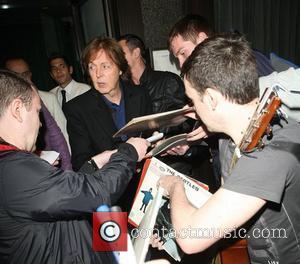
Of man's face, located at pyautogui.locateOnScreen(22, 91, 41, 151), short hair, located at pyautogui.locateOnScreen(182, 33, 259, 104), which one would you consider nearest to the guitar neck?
short hair, located at pyautogui.locateOnScreen(182, 33, 259, 104)

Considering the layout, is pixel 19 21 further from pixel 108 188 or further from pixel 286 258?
pixel 286 258

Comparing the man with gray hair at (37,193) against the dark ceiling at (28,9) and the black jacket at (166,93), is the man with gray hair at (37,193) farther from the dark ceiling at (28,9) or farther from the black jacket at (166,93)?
the dark ceiling at (28,9)

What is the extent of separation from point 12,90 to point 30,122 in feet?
0.52

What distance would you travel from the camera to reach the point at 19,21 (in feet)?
25.2

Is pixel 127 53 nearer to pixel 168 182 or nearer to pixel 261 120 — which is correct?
pixel 168 182

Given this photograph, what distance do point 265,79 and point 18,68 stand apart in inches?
131

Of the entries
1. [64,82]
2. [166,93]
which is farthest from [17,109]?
[64,82]

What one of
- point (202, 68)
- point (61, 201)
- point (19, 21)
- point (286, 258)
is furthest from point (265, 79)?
point (19, 21)

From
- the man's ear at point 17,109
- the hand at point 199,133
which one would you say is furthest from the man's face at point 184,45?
the man's ear at point 17,109

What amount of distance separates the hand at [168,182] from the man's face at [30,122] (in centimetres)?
67

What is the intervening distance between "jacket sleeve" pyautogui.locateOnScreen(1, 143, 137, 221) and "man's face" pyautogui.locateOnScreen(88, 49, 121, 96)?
3.99 ft

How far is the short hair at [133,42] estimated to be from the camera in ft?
10.5

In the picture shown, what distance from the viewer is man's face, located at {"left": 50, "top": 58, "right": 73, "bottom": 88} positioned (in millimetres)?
4055

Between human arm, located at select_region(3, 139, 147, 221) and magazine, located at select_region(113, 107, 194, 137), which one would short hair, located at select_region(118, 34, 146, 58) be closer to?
magazine, located at select_region(113, 107, 194, 137)
